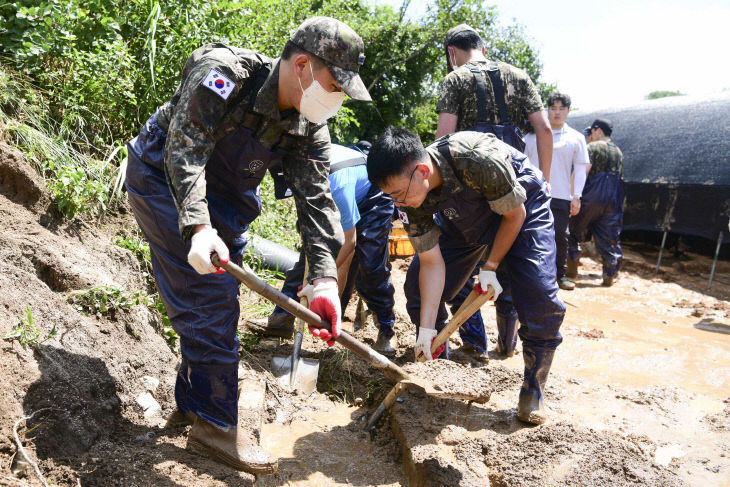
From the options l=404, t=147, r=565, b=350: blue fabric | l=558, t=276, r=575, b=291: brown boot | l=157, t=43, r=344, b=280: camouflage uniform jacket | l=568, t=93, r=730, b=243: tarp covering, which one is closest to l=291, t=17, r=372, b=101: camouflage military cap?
l=157, t=43, r=344, b=280: camouflage uniform jacket

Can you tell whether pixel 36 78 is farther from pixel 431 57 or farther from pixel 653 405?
pixel 431 57

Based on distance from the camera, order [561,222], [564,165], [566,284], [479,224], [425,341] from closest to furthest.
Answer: [425,341], [479,224], [564,165], [561,222], [566,284]

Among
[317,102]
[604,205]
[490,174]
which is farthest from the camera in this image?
[604,205]

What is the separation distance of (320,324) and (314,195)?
585mm

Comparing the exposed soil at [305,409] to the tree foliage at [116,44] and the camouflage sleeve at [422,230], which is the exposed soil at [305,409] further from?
the tree foliage at [116,44]

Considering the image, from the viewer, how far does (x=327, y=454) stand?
2.88 m

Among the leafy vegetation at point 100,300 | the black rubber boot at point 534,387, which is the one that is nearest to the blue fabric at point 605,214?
the black rubber boot at point 534,387

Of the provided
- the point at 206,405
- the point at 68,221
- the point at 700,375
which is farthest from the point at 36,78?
the point at 700,375

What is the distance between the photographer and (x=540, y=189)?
326cm

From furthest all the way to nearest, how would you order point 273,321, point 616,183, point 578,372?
point 616,183 → point 578,372 → point 273,321

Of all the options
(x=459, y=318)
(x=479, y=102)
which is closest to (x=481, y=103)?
(x=479, y=102)

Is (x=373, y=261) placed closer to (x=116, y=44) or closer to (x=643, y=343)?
(x=116, y=44)

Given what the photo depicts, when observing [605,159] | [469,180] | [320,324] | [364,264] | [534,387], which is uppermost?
[605,159]

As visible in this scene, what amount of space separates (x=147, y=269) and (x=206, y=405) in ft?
5.24
